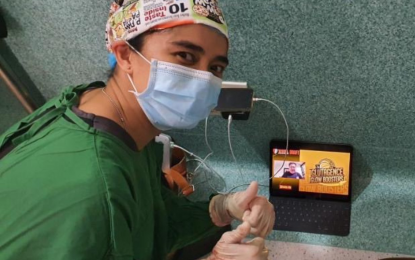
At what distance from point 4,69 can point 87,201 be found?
2.02 ft

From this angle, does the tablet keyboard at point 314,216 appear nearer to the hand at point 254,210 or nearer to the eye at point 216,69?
the hand at point 254,210

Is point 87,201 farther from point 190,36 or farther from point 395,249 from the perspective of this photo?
point 395,249

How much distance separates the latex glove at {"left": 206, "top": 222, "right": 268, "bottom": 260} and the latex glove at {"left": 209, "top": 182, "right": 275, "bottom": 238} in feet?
0.16

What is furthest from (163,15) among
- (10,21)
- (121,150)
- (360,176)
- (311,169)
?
(360,176)

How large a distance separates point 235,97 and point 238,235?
0.34m

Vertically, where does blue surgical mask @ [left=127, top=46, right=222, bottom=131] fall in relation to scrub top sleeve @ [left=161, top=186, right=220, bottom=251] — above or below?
above

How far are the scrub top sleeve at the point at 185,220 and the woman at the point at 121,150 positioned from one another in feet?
0.16

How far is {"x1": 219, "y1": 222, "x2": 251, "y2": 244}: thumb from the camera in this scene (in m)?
0.69

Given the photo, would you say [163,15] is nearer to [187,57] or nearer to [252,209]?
[187,57]

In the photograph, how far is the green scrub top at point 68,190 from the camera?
54 cm

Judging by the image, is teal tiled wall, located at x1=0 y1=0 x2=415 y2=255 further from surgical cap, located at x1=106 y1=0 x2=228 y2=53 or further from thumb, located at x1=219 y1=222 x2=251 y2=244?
thumb, located at x1=219 y1=222 x2=251 y2=244

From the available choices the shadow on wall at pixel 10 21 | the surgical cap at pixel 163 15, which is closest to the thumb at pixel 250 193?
the surgical cap at pixel 163 15

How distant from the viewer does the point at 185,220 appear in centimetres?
90

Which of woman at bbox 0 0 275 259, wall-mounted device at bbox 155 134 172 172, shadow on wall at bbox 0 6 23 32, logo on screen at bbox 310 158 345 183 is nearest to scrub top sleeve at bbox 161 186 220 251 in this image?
woman at bbox 0 0 275 259
